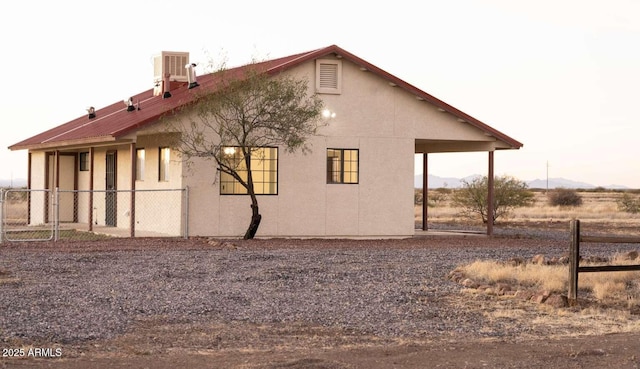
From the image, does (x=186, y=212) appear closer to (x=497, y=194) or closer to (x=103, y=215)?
(x=103, y=215)

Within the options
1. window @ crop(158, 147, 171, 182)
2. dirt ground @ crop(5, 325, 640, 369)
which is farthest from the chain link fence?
dirt ground @ crop(5, 325, 640, 369)

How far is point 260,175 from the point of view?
85.1 feet

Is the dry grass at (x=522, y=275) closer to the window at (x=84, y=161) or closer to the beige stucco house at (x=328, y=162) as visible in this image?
the beige stucco house at (x=328, y=162)

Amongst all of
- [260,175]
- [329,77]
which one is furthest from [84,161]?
[329,77]

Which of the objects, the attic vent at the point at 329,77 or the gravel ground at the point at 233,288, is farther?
the attic vent at the point at 329,77

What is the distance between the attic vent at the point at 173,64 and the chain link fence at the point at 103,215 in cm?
436

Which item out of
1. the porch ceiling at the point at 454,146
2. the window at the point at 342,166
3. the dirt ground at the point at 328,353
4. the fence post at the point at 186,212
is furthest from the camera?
A: the porch ceiling at the point at 454,146

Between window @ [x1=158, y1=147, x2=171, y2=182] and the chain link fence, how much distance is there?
425 mm

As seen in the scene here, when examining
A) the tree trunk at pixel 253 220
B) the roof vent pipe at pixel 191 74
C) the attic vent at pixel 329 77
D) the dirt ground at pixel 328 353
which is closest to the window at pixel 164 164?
the roof vent pipe at pixel 191 74

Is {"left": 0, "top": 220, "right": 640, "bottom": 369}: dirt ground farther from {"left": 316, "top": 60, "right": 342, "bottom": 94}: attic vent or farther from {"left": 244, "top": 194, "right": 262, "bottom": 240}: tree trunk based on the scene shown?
{"left": 316, "top": 60, "right": 342, "bottom": 94}: attic vent

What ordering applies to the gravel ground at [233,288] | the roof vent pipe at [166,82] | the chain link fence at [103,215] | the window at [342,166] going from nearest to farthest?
the gravel ground at [233,288] < the chain link fence at [103,215] < the window at [342,166] < the roof vent pipe at [166,82]

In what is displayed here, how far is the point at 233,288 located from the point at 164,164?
12.5m

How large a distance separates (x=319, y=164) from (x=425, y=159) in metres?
6.86

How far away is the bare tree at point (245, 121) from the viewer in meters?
24.2
